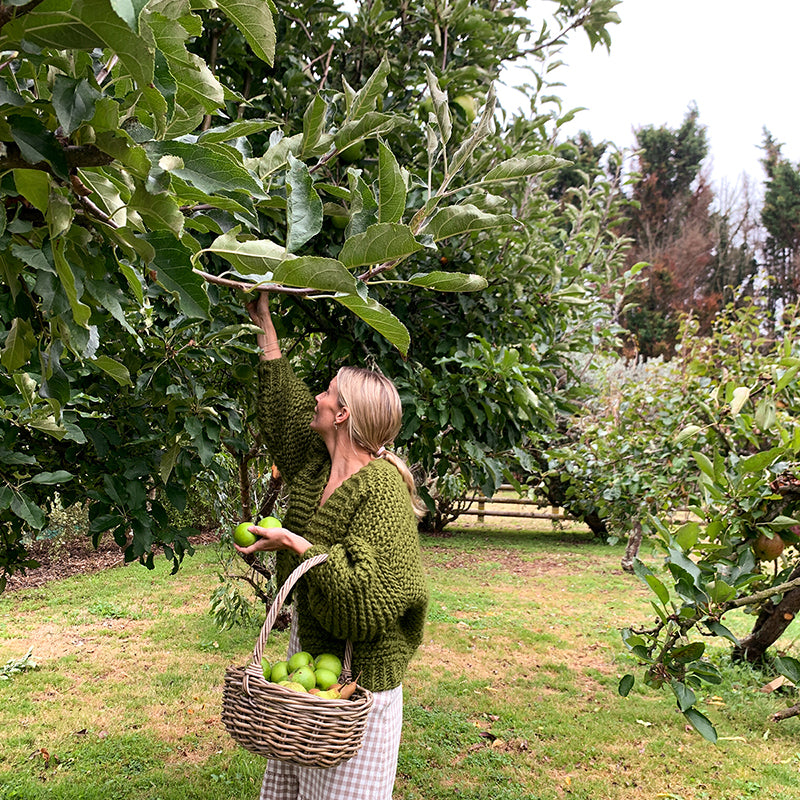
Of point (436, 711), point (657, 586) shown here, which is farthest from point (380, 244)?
point (436, 711)

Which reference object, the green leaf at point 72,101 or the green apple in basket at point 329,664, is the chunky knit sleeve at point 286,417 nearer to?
the green apple in basket at point 329,664

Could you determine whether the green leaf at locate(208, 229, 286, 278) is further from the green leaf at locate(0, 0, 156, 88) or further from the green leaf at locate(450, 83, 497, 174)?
the green leaf at locate(450, 83, 497, 174)

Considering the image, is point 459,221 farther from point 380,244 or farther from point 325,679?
point 325,679

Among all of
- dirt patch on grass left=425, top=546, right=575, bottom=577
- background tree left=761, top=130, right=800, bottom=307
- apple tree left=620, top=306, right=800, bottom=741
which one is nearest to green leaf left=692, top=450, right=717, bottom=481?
apple tree left=620, top=306, right=800, bottom=741

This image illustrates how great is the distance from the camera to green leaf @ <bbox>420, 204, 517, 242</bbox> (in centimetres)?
98

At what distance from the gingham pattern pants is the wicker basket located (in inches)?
12.1

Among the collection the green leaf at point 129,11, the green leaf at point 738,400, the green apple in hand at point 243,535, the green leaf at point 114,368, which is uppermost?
the green leaf at point 129,11

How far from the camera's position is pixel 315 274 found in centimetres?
70

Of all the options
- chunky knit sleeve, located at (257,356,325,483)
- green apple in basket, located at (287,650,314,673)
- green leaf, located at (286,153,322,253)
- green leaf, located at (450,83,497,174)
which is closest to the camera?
green leaf, located at (286,153,322,253)

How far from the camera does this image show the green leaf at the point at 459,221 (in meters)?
0.98

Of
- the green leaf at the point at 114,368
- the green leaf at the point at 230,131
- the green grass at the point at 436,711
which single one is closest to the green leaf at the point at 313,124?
the green leaf at the point at 230,131

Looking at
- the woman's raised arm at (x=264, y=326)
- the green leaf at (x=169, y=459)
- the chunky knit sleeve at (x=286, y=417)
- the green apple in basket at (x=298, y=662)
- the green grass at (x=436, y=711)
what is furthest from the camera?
the green grass at (x=436, y=711)

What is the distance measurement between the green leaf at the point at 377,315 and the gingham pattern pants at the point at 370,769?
4.86ft

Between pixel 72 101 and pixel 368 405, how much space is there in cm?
155
